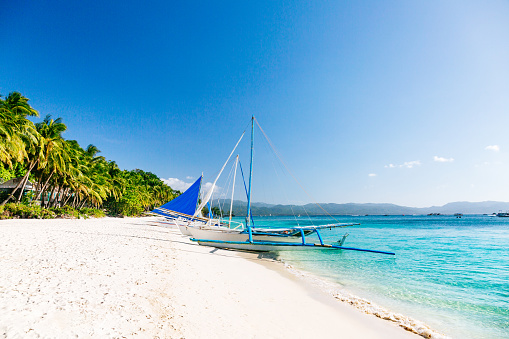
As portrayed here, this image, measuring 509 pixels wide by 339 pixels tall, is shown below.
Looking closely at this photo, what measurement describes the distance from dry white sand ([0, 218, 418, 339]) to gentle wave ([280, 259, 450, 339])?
1.27ft

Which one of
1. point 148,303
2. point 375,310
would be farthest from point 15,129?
point 375,310

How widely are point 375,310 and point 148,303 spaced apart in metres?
6.56

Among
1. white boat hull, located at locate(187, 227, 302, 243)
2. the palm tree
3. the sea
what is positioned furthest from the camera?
the palm tree

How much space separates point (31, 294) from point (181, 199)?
1833 cm

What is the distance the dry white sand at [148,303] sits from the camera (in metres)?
3.92

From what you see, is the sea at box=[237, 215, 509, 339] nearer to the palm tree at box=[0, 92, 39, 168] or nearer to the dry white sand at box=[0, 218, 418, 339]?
the dry white sand at box=[0, 218, 418, 339]

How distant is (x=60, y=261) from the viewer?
7.18m

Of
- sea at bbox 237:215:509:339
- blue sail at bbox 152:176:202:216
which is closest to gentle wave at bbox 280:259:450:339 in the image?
sea at bbox 237:215:509:339

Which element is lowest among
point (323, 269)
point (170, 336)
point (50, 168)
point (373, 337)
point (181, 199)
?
point (323, 269)

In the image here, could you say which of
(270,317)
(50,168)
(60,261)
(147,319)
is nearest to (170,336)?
(147,319)

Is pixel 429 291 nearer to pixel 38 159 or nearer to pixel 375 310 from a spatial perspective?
pixel 375 310

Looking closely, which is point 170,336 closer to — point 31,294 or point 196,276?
point 31,294

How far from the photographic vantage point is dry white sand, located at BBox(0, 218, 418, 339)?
392 cm

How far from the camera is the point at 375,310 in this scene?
6.75 m
